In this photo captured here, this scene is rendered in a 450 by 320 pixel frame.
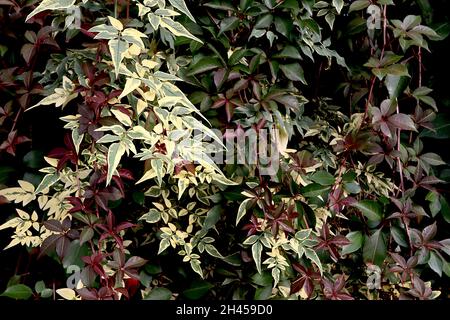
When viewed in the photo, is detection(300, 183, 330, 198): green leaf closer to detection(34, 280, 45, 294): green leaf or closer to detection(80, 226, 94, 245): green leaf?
detection(80, 226, 94, 245): green leaf

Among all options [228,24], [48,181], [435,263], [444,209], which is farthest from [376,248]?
[48,181]

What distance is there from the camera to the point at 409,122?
1311 millimetres

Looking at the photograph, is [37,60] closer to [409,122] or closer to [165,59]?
[165,59]

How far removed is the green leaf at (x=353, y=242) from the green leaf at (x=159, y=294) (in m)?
0.46

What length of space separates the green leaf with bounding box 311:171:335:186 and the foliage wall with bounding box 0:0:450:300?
0.03 ft

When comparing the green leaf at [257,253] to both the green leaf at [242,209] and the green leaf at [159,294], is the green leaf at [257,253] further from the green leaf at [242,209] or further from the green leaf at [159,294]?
the green leaf at [159,294]

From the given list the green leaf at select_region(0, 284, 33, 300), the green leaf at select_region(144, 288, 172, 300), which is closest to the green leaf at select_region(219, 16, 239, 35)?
the green leaf at select_region(144, 288, 172, 300)

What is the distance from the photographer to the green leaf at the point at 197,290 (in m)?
1.30

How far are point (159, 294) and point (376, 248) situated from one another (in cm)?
57

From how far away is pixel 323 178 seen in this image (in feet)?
4.31

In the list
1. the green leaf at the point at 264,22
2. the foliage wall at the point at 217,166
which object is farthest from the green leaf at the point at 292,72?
the green leaf at the point at 264,22

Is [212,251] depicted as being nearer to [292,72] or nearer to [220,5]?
[292,72]

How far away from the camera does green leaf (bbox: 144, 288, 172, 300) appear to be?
128 centimetres
